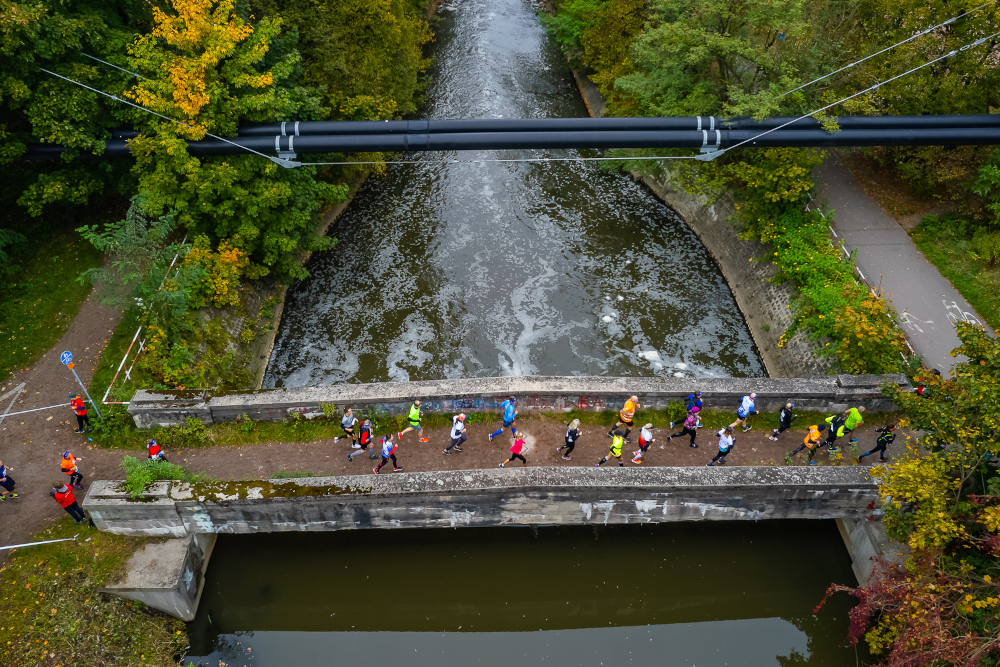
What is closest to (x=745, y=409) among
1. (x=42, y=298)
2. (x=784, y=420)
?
(x=784, y=420)

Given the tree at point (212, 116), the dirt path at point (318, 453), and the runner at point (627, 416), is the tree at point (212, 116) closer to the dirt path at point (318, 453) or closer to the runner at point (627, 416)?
the dirt path at point (318, 453)

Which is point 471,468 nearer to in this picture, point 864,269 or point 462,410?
point 462,410

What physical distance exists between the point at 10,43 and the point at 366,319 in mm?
12396

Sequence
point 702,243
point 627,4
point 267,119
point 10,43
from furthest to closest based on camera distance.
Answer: point 627,4, point 702,243, point 267,119, point 10,43

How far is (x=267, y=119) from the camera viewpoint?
19.6m

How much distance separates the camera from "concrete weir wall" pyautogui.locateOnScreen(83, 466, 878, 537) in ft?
47.3

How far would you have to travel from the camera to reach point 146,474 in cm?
1427

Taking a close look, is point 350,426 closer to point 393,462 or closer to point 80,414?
point 393,462

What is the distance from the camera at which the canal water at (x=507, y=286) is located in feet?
72.0

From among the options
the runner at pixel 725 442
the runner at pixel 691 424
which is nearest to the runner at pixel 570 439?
the runner at pixel 691 424

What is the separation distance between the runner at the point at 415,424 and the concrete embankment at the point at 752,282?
A: 12.2 m

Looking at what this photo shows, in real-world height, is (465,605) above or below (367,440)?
below

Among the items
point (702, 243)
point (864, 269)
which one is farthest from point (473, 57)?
point (864, 269)

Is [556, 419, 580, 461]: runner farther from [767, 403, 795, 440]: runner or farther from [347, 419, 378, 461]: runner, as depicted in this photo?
[767, 403, 795, 440]: runner
